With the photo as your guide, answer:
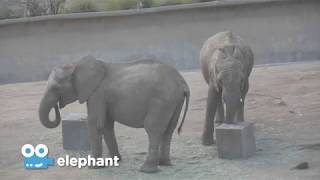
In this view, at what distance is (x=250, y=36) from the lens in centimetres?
1998

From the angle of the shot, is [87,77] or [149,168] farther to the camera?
[87,77]

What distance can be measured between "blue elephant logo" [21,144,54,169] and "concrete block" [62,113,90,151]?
2.21ft

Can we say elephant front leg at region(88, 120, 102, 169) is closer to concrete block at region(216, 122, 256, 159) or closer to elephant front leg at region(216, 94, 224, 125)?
concrete block at region(216, 122, 256, 159)

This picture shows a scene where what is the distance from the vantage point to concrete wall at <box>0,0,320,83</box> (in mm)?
19875

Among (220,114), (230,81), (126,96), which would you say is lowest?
(220,114)

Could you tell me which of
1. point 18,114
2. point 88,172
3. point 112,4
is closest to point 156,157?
point 88,172

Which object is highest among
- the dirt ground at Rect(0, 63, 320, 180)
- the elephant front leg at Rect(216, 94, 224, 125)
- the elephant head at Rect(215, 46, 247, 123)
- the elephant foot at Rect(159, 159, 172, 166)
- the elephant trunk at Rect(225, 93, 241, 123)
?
the elephant head at Rect(215, 46, 247, 123)

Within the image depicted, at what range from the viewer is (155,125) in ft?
28.5

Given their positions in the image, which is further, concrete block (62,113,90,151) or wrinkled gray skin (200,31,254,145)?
concrete block (62,113,90,151)

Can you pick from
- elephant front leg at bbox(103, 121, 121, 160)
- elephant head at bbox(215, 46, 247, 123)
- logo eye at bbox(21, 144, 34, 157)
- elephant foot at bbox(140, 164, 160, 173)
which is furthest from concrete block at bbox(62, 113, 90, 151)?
elephant head at bbox(215, 46, 247, 123)

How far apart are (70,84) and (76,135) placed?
4.75ft

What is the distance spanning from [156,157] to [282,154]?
1.86 meters

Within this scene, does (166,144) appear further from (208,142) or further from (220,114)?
(220,114)

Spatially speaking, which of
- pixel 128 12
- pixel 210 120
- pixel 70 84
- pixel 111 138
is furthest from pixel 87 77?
pixel 128 12
